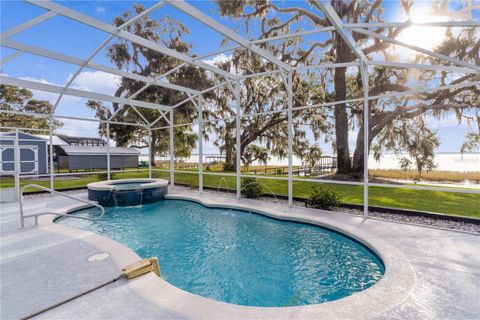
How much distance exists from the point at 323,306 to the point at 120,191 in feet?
22.9

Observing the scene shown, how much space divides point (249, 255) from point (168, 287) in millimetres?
1794

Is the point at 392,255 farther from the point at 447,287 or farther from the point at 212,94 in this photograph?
the point at 212,94

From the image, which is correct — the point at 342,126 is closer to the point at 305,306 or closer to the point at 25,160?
the point at 305,306

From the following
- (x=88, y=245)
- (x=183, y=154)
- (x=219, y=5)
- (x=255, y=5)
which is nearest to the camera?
(x=88, y=245)

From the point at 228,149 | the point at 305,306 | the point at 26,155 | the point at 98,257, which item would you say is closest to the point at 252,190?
the point at 98,257

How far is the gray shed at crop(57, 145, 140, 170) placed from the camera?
1445cm

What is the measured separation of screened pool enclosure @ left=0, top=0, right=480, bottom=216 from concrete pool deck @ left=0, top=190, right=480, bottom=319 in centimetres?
113

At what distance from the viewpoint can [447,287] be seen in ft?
8.65

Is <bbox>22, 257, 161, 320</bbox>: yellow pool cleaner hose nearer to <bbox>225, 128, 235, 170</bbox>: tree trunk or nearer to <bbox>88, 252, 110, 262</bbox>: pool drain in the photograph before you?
<bbox>88, 252, 110, 262</bbox>: pool drain

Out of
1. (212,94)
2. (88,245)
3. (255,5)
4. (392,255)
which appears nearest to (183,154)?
(212,94)

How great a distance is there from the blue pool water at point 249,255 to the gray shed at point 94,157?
10246 mm

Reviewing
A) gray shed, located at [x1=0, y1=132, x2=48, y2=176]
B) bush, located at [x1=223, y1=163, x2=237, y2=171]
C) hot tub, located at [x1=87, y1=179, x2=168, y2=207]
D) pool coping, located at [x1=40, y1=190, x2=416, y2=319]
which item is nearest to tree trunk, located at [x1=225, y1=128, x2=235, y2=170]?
bush, located at [x1=223, y1=163, x2=237, y2=171]

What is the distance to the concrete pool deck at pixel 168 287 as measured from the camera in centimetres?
218

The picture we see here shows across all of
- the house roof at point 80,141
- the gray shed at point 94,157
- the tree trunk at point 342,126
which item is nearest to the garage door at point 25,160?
the gray shed at point 94,157
